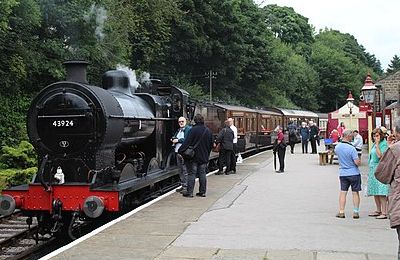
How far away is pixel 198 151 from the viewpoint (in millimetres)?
11258

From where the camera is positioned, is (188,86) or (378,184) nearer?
(378,184)

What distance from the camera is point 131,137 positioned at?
10.4 m

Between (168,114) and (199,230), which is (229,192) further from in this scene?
(199,230)

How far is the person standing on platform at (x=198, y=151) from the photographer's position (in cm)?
1114

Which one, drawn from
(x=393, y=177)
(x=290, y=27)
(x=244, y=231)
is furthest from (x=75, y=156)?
(x=290, y=27)

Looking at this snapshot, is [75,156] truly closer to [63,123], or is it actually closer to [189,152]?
[63,123]

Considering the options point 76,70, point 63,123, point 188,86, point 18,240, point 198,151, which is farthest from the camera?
point 188,86

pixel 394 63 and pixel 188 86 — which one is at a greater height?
pixel 394 63

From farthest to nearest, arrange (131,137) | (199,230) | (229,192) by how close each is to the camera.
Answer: (229,192) → (131,137) → (199,230)

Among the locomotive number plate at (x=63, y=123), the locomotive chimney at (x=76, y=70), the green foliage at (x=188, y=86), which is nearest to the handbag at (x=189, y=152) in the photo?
the locomotive chimney at (x=76, y=70)

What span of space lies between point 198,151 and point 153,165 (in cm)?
105

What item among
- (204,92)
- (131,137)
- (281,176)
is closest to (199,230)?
(131,137)

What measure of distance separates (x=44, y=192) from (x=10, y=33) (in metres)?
10.8

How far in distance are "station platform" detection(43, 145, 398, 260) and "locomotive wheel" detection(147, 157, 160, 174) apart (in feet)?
2.25
